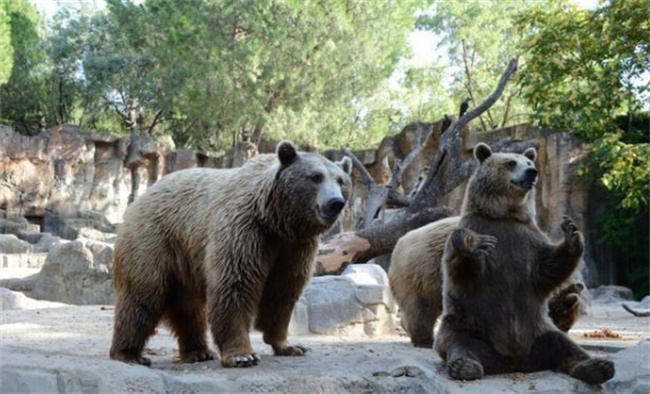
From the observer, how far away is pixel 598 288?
57.9 ft

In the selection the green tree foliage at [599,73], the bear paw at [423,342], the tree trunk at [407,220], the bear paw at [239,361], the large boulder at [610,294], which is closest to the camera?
the bear paw at [239,361]

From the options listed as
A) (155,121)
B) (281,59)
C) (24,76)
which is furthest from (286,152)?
(24,76)

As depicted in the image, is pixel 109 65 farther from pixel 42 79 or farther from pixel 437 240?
pixel 437 240

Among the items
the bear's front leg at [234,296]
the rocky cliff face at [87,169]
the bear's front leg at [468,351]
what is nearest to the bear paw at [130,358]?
the bear's front leg at [234,296]

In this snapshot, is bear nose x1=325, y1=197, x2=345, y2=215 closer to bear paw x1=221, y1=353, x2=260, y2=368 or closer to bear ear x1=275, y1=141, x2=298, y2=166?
bear ear x1=275, y1=141, x2=298, y2=166

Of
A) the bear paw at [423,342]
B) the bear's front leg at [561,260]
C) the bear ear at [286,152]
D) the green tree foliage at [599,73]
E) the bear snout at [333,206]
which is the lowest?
the bear paw at [423,342]

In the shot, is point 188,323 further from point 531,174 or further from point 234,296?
point 531,174

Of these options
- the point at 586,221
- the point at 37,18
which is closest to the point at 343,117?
the point at 586,221

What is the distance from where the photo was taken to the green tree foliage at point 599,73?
1372cm

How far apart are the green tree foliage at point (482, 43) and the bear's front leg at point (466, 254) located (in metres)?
22.2

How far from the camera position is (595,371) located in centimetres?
479

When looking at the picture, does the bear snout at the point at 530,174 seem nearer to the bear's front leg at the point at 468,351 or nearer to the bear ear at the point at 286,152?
the bear's front leg at the point at 468,351

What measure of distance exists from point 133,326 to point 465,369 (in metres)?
2.08

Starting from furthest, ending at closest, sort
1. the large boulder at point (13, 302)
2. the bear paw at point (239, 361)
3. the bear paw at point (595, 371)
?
1. the large boulder at point (13, 302)
2. the bear paw at point (595, 371)
3. the bear paw at point (239, 361)
